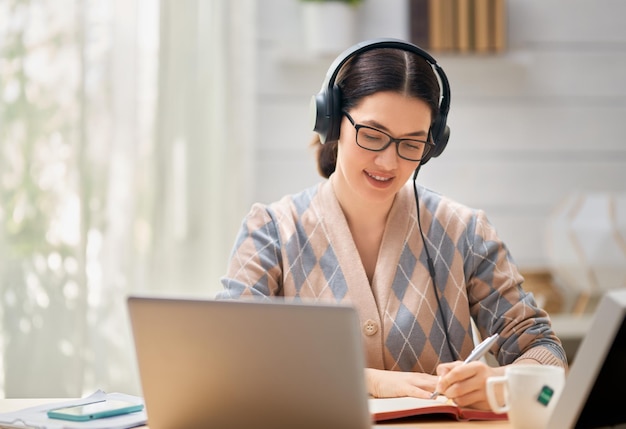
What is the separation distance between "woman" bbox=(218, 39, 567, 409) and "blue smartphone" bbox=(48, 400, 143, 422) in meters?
0.34

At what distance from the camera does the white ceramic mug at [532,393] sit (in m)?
1.06

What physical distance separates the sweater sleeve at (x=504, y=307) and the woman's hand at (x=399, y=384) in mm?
218

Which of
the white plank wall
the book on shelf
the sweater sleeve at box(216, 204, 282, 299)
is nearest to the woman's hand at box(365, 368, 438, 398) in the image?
the book on shelf

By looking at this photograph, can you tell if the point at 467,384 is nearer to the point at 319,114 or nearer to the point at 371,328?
the point at 371,328

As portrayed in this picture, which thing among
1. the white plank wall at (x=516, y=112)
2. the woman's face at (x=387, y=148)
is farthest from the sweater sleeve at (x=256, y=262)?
the white plank wall at (x=516, y=112)

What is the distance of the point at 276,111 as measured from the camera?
307 centimetres

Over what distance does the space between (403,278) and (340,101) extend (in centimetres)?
34

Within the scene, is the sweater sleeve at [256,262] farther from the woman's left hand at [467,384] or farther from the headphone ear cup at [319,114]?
the woman's left hand at [467,384]

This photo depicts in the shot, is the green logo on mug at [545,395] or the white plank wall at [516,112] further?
the white plank wall at [516,112]

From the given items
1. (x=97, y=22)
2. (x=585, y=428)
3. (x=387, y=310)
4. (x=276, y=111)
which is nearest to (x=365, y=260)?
(x=387, y=310)

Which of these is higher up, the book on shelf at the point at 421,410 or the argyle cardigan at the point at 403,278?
the argyle cardigan at the point at 403,278

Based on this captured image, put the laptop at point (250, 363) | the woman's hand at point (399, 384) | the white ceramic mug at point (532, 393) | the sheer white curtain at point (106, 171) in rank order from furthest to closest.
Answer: the sheer white curtain at point (106, 171) < the woman's hand at point (399, 384) < the white ceramic mug at point (532, 393) < the laptop at point (250, 363)

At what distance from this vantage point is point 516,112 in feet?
10.3

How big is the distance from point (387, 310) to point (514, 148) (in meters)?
1.73
